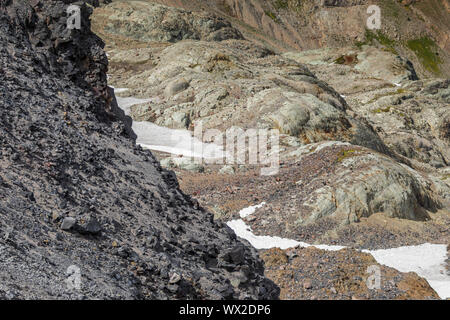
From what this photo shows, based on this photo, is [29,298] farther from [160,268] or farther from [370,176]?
[370,176]

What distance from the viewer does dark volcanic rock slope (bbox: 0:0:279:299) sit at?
866 cm

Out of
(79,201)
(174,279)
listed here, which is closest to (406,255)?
(174,279)

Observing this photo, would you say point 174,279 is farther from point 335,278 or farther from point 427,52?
point 427,52

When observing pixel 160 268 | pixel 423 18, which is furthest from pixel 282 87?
pixel 423 18

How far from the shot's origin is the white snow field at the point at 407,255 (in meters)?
21.3

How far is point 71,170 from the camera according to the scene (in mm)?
11766

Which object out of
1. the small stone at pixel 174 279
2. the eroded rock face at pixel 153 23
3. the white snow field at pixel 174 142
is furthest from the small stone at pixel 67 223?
the eroded rock face at pixel 153 23

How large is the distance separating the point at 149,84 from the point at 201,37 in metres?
38.3

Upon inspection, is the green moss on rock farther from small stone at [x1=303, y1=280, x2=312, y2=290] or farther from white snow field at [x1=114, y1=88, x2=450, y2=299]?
small stone at [x1=303, y1=280, x2=312, y2=290]

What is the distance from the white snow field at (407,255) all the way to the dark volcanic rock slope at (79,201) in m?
8.42

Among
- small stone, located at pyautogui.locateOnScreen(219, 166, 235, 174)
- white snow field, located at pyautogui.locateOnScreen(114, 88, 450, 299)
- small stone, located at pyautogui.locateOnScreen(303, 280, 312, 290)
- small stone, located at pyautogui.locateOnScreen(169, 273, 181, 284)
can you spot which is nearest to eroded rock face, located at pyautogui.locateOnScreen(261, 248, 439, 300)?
small stone, located at pyautogui.locateOnScreen(303, 280, 312, 290)

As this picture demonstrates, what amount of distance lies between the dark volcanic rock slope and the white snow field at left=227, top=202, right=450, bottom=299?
27.6ft

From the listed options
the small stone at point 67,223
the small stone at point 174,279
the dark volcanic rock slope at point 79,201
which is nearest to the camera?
the dark volcanic rock slope at point 79,201

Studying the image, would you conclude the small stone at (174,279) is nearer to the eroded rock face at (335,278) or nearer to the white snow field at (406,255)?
the eroded rock face at (335,278)
